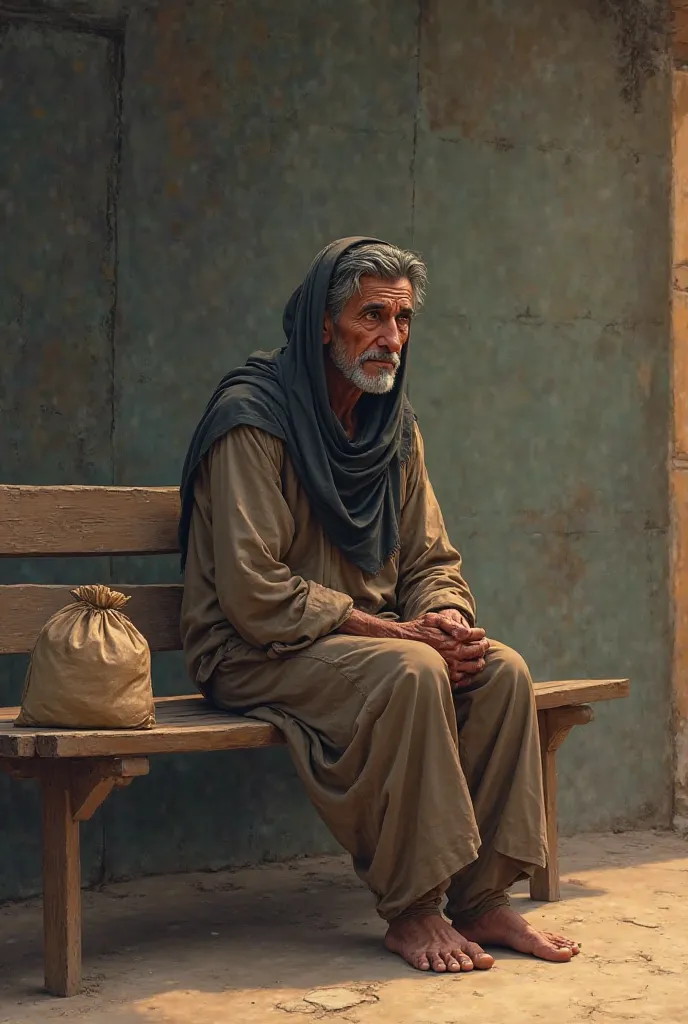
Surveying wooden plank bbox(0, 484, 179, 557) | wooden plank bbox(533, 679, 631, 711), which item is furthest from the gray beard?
wooden plank bbox(533, 679, 631, 711)

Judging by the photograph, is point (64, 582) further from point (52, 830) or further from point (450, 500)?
point (450, 500)

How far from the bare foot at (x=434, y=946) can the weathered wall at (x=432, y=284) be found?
1.28 meters

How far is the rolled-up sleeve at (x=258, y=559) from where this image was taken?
462 cm

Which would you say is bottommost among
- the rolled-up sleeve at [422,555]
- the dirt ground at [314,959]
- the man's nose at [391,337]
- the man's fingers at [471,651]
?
the dirt ground at [314,959]

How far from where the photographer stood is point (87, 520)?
4.96 metres

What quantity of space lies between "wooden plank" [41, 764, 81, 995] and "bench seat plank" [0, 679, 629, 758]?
7.8 inches

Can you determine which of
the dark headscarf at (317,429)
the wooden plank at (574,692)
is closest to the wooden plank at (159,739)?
the dark headscarf at (317,429)

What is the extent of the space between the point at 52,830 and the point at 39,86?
2.42 meters

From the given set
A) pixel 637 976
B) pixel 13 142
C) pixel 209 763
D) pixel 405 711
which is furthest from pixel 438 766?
pixel 13 142

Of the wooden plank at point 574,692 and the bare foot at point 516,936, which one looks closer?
the bare foot at point 516,936

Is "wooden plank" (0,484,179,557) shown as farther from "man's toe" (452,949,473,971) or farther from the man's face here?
"man's toe" (452,949,473,971)

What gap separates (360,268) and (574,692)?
1516 millimetres

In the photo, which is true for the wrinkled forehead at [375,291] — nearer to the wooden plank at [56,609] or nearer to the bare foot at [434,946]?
the wooden plank at [56,609]

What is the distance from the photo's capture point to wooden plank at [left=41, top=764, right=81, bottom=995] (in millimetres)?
4184
